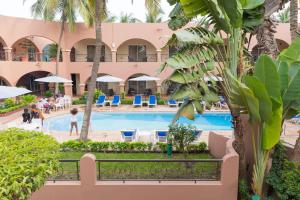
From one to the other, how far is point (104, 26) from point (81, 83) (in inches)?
233

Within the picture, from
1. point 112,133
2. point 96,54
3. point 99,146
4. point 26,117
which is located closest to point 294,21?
point 96,54

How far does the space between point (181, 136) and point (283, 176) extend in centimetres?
365

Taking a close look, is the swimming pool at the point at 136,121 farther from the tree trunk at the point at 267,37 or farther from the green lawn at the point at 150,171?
the tree trunk at the point at 267,37

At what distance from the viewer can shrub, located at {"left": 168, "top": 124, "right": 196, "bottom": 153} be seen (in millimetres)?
9000

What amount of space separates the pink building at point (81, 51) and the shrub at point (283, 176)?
659 inches

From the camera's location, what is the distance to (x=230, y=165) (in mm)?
6477

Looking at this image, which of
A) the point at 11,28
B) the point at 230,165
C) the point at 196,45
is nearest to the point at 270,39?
the point at 196,45

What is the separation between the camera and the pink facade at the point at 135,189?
6637 millimetres

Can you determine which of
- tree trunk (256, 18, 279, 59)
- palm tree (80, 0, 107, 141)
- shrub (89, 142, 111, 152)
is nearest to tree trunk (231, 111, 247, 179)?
tree trunk (256, 18, 279, 59)

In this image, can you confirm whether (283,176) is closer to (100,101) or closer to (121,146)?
(121,146)

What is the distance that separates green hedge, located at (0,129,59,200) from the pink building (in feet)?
61.1

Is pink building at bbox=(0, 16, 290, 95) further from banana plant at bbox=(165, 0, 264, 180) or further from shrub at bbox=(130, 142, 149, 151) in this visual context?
banana plant at bbox=(165, 0, 264, 180)

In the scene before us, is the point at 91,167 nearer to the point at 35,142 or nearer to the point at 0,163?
the point at 35,142

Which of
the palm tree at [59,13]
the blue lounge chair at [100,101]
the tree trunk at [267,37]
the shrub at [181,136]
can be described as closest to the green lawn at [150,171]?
the shrub at [181,136]
